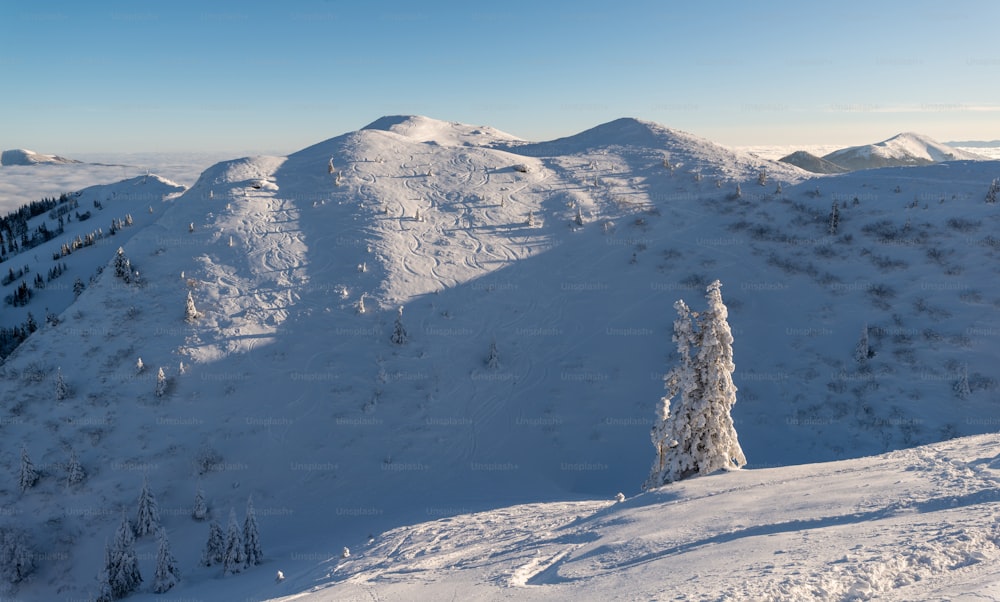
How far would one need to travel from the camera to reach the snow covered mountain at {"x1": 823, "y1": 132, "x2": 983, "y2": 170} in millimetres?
173500

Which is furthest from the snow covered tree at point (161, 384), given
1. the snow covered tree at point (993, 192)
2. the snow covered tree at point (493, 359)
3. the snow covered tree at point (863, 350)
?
the snow covered tree at point (993, 192)

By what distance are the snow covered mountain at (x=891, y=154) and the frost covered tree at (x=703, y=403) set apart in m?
190

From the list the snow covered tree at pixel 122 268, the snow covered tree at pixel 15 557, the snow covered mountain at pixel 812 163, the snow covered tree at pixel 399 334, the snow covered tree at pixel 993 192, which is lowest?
the snow covered tree at pixel 15 557

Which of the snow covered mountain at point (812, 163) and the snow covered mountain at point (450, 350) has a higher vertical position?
the snow covered mountain at point (812, 163)

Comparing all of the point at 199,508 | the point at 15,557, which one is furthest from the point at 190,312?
the point at 15,557

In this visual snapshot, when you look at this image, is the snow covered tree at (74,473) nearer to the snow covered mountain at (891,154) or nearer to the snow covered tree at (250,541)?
the snow covered tree at (250,541)

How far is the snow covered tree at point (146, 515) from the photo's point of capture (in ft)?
76.5

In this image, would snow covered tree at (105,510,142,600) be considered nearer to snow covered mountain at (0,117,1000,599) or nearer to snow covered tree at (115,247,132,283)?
snow covered mountain at (0,117,1000,599)

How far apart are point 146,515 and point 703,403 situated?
2566 cm

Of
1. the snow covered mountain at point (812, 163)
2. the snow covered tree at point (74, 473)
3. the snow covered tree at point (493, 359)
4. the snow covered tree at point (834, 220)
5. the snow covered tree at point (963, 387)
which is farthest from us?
the snow covered mountain at point (812, 163)

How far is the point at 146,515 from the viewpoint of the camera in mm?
23422

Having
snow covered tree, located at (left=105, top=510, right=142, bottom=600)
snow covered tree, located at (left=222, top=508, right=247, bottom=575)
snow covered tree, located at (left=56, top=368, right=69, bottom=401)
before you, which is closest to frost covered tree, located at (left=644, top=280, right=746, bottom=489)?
snow covered tree, located at (left=222, top=508, right=247, bottom=575)

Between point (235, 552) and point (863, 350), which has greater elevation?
point (863, 350)

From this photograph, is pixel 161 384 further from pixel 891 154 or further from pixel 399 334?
pixel 891 154
